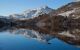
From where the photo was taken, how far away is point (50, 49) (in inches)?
617

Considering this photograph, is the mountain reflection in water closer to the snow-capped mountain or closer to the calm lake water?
the calm lake water

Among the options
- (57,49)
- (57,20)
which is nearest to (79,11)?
(57,20)

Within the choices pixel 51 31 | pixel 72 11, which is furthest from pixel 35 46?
pixel 72 11

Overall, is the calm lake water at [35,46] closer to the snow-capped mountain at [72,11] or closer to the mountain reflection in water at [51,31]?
the mountain reflection in water at [51,31]

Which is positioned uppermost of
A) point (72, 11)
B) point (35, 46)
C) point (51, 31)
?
point (72, 11)

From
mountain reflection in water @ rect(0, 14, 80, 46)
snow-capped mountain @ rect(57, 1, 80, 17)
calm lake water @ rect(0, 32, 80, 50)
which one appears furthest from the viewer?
snow-capped mountain @ rect(57, 1, 80, 17)

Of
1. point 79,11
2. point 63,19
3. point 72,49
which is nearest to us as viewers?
point 72,49

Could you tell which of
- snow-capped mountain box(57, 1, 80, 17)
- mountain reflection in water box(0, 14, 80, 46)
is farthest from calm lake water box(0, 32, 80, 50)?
snow-capped mountain box(57, 1, 80, 17)

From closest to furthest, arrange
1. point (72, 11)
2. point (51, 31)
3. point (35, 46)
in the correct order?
1. point (35, 46)
2. point (51, 31)
3. point (72, 11)

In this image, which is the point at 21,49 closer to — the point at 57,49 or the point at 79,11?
the point at 57,49

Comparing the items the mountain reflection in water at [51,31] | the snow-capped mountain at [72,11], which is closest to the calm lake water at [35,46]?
the mountain reflection in water at [51,31]

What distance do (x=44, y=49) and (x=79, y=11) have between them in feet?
397

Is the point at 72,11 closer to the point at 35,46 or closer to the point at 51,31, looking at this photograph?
the point at 51,31

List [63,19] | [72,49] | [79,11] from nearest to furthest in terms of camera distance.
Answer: [72,49], [63,19], [79,11]
